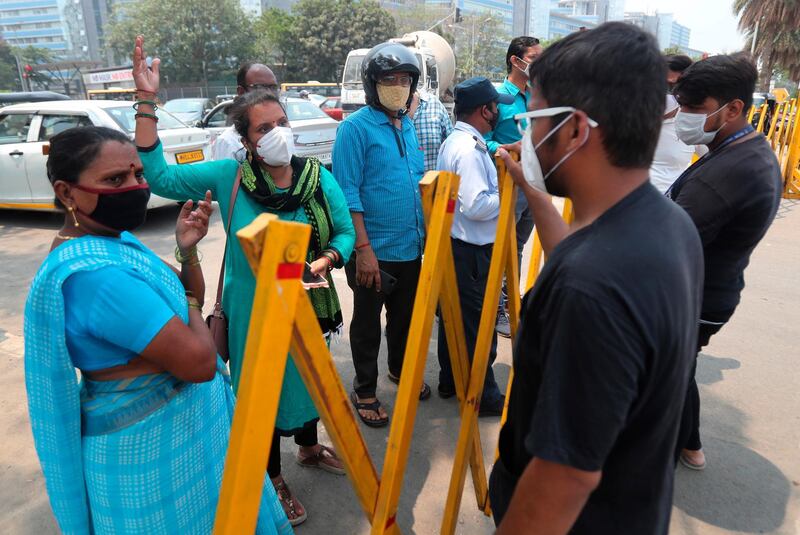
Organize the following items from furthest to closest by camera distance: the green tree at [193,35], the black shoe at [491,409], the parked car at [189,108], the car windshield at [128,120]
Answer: the green tree at [193,35] → the parked car at [189,108] → the car windshield at [128,120] → the black shoe at [491,409]

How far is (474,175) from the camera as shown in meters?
2.70

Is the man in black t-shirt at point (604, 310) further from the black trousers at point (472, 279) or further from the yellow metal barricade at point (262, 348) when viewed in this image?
the black trousers at point (472, 279)

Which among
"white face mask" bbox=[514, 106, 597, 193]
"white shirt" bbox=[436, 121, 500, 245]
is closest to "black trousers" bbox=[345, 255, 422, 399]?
"white shirt" bbox=[436, 121, 500, 245]

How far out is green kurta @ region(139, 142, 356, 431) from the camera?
2.06 meters

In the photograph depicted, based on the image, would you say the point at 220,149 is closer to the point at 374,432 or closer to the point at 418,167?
the point at 418,167

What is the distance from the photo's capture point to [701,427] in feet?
9.56

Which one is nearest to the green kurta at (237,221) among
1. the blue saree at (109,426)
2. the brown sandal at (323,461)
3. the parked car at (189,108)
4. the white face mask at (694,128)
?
the brown sandal at (323,461)

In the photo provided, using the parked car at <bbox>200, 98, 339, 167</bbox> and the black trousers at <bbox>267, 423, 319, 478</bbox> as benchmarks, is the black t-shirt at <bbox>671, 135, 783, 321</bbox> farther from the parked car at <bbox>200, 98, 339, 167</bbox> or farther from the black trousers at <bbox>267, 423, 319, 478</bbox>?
the parked car at <bbox>200, 98, 339, 167</bbox>

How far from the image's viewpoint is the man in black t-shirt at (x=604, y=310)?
2.72 feet

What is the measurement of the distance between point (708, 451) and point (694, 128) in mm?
1633

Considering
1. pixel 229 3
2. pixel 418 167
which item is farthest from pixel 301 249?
pixel 229 3

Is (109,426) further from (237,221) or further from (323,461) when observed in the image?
(323,461)

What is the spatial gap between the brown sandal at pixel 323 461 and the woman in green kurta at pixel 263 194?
0.94 feet

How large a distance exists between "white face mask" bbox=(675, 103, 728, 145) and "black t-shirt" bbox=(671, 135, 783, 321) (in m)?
0.11
